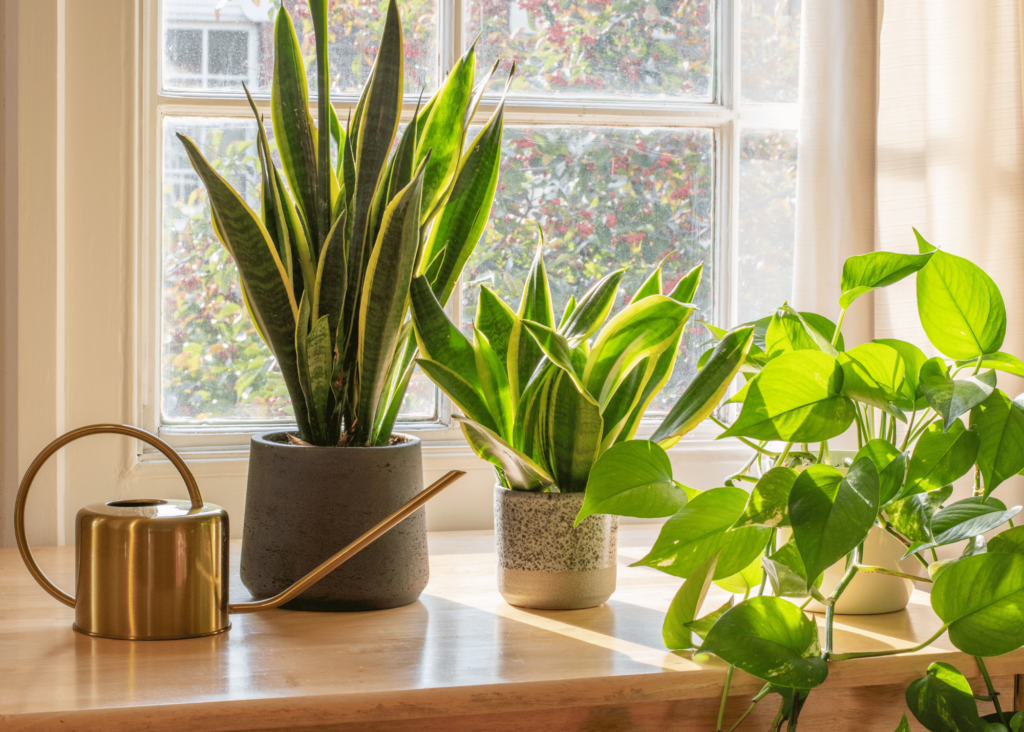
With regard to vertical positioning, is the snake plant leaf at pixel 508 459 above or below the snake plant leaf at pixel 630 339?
below

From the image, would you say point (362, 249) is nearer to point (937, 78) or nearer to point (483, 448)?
point (483, 448)

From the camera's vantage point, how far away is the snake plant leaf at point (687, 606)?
2.09 ft

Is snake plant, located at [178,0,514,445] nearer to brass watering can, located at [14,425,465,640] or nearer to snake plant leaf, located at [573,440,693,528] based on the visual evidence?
brass watering can, located at [14,425,465,640]

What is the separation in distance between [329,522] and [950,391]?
20.0 inches

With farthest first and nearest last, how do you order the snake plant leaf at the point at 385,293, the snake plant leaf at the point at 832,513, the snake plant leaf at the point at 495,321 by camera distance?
1. the snake plant leaf at the point at 495,321
2. the snake plant leaf at the point at 385,293
3. the snake plant leaf at the point at 832,513

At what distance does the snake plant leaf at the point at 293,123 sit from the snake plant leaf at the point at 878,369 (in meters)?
0.50

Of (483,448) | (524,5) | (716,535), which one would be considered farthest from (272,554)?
(524,5)

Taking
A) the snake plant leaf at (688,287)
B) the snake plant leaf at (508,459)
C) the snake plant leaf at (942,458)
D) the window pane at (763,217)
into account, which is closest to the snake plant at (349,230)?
the snake plant leaf at (508,459)

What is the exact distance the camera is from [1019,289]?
1.08 meters

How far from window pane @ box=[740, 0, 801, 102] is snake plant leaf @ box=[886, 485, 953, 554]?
81 centimetres

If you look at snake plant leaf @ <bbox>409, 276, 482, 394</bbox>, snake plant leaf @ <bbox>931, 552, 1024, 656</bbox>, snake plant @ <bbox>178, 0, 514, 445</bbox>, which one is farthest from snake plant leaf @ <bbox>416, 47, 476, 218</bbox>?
snake plant leaf @ <bbox>931, 552, 1024, 656</bbox>

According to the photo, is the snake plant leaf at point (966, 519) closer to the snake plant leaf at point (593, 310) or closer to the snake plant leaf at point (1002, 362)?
the snake plant leaf at point (1002, 362)

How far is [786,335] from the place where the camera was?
73cm

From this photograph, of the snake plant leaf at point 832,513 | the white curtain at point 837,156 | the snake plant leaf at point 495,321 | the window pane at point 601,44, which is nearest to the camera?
the snake plant leaf at point 832,513
